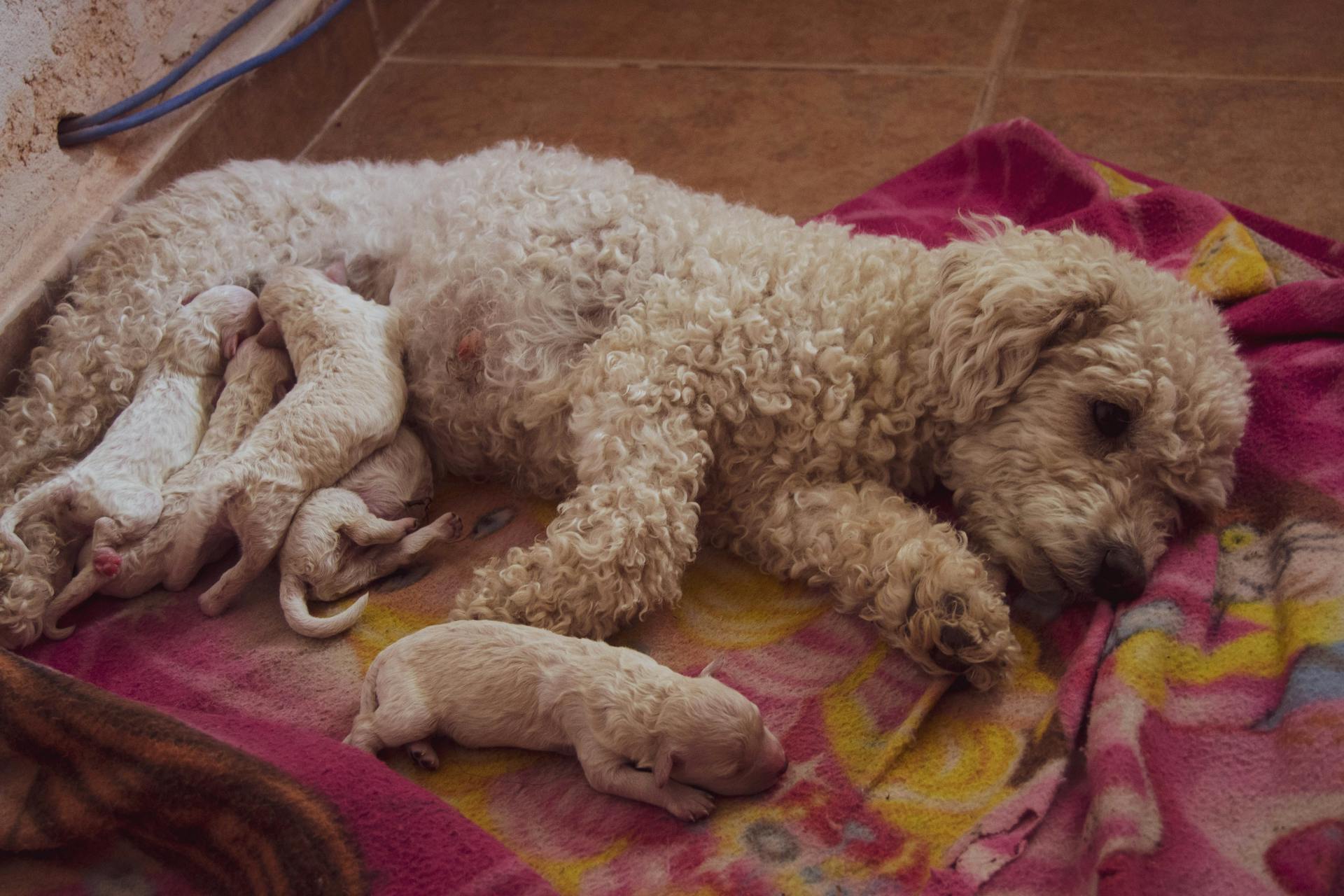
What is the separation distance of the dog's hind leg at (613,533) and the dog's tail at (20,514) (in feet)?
2.83

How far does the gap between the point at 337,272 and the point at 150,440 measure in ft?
2.10

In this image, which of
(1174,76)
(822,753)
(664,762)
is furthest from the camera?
(1174,76)

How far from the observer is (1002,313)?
84.3 inches

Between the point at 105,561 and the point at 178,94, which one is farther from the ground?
the point at 178,94

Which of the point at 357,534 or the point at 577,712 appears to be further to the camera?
the point at 357,534

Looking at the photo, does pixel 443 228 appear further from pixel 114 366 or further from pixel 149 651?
pixel 149 651

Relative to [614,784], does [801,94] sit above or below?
above

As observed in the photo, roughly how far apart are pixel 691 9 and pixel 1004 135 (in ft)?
6.38

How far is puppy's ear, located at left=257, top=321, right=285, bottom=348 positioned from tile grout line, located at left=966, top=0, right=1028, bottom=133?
245 cm

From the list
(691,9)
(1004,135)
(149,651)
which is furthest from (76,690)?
(691,9)

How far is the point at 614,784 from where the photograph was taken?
6.27 ft

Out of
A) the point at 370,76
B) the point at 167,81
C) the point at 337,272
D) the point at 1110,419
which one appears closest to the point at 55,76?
the point at 167,81

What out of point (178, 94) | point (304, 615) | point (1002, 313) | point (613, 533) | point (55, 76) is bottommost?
point (304, 615)

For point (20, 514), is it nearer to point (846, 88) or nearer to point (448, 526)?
point (448, 526)
